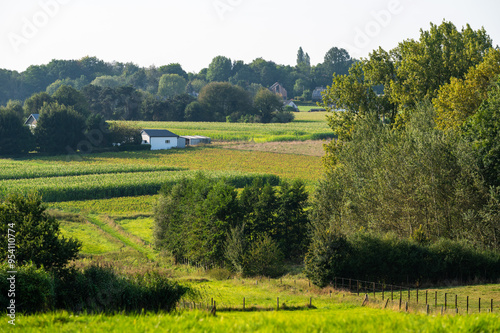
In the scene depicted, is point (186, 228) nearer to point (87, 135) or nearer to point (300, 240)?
point (300, 240)

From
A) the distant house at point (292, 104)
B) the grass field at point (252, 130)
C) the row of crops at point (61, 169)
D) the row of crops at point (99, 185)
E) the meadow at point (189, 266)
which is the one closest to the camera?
the meadow at point (189, 266)

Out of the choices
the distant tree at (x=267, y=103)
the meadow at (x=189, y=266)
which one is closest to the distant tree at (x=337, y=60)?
the distant tree at (x=267, y=103)

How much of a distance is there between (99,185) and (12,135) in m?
41.3

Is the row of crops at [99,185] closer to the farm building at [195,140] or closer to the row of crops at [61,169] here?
the row of crops at [61,169]

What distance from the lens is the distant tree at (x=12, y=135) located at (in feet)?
291

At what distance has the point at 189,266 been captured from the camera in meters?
38.0

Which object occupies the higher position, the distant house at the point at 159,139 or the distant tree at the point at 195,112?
the distant tree at the point at 195,112

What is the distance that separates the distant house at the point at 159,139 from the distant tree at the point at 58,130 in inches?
494

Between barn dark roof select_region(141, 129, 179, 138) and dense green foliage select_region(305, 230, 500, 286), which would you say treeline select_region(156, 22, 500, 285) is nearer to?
dense green foliage select_region(305, 230, 500, 286)

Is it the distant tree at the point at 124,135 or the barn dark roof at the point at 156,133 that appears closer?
the distant tree at the point at 124,135

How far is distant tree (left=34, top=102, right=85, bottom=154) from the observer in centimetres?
9238

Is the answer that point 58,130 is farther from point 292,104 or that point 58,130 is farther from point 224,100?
point 292,104

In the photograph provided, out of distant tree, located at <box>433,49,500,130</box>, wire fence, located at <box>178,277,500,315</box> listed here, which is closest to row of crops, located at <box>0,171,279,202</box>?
distant tree, located at <box>433,49,500,130</box>

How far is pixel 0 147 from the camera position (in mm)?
88875
